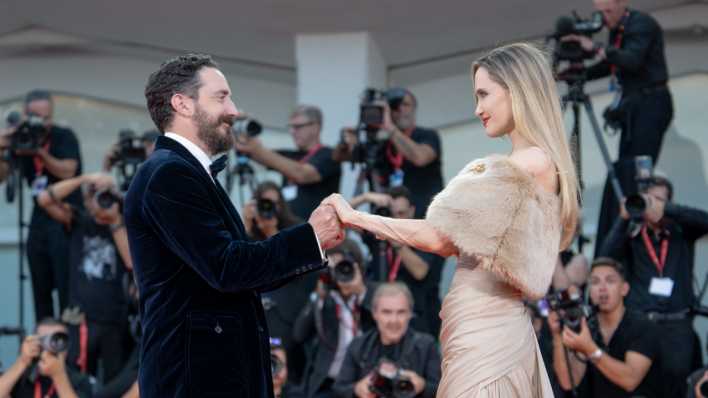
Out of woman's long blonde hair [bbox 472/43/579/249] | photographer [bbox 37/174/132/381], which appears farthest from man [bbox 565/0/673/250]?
woman's long blonde hair [bbox 472/43/579/249]

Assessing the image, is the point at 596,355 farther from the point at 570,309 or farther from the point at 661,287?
the point at 661,287

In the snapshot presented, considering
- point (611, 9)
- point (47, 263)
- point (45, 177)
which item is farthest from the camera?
point (47, 263)

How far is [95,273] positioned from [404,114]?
2.28m

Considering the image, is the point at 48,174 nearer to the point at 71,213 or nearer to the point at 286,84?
the point at 71,213

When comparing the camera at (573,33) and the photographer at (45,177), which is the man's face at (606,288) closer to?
the camera at (573,33)

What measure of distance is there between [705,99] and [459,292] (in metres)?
6.52

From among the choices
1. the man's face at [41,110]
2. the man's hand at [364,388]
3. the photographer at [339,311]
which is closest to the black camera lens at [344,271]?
the photographer at [339,311]

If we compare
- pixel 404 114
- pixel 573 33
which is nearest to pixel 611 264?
pixel 573 33

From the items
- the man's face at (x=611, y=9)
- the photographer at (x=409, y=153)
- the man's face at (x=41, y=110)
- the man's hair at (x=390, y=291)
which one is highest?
the man's face at (x=611, y=9)

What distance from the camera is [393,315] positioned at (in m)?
6.95

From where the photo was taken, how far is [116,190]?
8.30 meters

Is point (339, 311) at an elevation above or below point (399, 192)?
below

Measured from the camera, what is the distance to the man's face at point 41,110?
874 centimetres

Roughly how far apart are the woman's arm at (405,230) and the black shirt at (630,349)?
3.12 m
